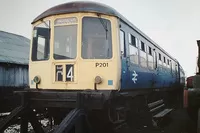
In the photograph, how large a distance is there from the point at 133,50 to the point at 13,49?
486 inches

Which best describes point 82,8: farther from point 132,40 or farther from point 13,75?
point 13,75

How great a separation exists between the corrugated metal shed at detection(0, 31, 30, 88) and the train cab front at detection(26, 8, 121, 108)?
9.23 meters

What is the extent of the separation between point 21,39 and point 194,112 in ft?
55.5

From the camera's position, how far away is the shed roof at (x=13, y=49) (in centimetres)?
1566

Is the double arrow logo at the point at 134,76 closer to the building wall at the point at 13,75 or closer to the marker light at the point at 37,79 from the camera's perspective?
the marker light at the point at 37,79

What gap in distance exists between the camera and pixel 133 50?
7676 millimetres

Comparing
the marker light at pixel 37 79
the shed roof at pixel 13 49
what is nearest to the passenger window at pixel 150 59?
the marker light at pixel 37 79

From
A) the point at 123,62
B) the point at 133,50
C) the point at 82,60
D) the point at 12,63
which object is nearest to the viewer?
the point at 82,60

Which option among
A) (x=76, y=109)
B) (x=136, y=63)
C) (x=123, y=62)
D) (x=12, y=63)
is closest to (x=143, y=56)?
(x=136, y=63)

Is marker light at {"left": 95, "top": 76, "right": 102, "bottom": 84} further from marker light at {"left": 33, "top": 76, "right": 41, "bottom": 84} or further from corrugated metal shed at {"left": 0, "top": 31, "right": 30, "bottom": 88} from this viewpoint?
corrugated metal shed at {"left": 0, "top": 31, "right": 30, "bottom": 88}

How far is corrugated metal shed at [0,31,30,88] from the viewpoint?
1512cm

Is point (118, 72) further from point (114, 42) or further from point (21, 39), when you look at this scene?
point (21, 39)

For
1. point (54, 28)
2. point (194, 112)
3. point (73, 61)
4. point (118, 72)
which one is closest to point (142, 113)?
point (194, 112)

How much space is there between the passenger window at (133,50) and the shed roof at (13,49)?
955cm
